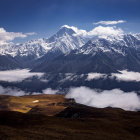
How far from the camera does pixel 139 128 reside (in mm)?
74688

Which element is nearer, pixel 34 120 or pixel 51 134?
pixel 51 134

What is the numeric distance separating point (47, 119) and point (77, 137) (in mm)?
24399

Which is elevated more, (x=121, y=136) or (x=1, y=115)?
(x=1, y=115)

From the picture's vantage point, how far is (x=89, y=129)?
229 feet

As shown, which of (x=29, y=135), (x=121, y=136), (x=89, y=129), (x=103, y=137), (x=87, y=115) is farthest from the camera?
(x=87, y=115)

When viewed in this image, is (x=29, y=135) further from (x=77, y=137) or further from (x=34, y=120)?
(x=34, y=120)

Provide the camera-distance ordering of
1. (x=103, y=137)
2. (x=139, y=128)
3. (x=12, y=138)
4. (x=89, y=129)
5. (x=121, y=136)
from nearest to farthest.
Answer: (x=12, y=138) < (x=103, y=137) < (x=121, y=136) < (x=89, y=129) < (x=139, y=128)

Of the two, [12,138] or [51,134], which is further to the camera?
[51,134]

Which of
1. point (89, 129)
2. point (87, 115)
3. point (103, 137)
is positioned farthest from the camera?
point (87, 115)

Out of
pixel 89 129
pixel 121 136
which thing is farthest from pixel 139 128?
pixel 89 129

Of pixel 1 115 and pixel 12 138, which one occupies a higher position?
pixel 1 115

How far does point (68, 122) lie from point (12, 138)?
99.1ft

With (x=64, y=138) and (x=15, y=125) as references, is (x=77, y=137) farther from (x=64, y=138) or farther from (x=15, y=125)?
(x=15, y=125)

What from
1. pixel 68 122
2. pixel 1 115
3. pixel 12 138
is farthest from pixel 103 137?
pixel 1 115
